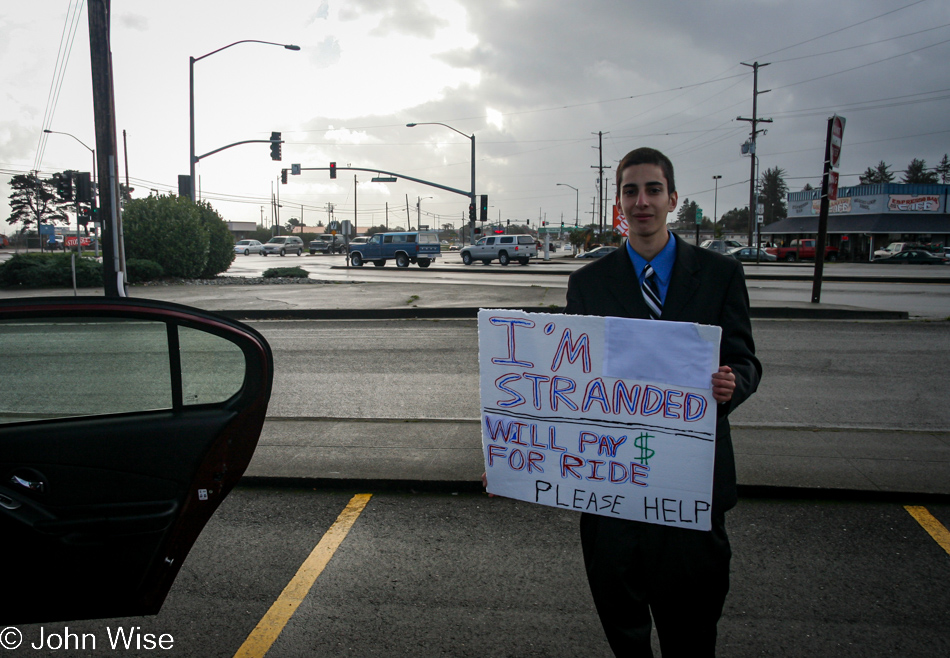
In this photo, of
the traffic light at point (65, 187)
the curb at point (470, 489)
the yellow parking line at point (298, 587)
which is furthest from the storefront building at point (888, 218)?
the yellow parking line at point (298, 587)

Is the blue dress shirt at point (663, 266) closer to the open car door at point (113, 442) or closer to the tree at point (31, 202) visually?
the open car door at point (113, 442)

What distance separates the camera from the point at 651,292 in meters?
2.33

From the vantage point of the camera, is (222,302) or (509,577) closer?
(509,577)

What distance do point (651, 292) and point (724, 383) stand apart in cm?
38

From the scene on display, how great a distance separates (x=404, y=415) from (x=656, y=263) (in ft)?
15.0

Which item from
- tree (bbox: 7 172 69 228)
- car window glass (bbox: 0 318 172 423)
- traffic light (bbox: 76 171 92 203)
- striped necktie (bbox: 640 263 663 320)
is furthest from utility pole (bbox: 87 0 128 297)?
tree (bbox: 7 172 69 228)

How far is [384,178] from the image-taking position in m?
45.8

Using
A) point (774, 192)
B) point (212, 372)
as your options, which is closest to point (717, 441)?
point (212, 372)

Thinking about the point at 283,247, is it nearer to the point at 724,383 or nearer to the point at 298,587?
the point at 298,587

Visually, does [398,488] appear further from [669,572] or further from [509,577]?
[669,572]

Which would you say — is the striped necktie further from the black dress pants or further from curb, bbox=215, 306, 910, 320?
curb, bbox=215, 306, 910, 320

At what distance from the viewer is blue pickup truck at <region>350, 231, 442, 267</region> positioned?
136 feet

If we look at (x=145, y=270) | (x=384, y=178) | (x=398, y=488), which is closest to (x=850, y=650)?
(x=398, y=488)

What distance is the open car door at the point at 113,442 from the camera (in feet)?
7.80
